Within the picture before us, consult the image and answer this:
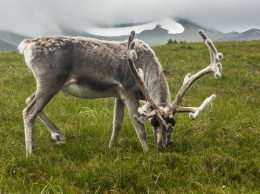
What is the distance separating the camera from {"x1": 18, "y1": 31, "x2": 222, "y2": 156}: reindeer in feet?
21.3

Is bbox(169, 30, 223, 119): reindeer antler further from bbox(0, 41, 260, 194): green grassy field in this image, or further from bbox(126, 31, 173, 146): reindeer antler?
bbox(0, 41, 260, 194): green grassy field

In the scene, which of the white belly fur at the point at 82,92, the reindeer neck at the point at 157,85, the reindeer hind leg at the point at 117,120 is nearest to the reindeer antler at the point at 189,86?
the reindeer neck at the point at 157,85

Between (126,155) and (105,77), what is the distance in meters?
1.52

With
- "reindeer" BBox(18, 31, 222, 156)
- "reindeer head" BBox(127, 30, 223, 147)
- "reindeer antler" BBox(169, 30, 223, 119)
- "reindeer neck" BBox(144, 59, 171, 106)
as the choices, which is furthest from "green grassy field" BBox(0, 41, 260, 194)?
"reindeer neck" BBox(144, 59, 171, 106)

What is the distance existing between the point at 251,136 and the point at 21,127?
4528mm

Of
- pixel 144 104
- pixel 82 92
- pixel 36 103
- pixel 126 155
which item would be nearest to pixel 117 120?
pixel 82 92

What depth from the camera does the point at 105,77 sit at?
702 centimetres

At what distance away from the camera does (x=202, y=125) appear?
798 centimetres

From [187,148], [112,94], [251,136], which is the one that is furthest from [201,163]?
[112,94]

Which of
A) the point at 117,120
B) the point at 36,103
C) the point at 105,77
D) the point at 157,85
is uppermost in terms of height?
the point at 105,77

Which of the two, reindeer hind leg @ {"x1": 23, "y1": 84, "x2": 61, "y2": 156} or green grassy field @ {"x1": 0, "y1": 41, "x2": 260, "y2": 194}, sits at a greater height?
reindeer hind leg @ {"x1": 23, "y1": 84, "x2": 61, "y2": 156}

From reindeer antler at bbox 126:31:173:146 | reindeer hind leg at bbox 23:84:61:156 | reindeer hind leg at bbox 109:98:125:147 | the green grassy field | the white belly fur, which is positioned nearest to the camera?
the green grassy field

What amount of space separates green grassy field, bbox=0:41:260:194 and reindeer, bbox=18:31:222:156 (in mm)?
446

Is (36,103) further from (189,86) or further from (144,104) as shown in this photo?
(189,86)
